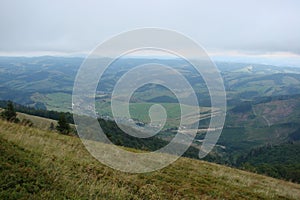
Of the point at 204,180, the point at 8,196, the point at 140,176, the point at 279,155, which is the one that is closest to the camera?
the point at 8,196

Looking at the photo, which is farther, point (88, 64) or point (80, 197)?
point (88, 64)

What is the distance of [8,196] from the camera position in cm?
912

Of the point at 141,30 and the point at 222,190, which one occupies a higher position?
the point at 141,30

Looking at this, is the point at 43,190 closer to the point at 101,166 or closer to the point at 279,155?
the point at 101,166

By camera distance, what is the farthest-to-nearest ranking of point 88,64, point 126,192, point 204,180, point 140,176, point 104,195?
point 88,64 < point 204,180 < point 140,176 < point 126,192 < point 104,195

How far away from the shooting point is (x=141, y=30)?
792 inches

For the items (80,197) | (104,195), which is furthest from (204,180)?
(80,197)

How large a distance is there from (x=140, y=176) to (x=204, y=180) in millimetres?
4667

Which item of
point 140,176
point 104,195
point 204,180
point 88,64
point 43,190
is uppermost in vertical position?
point 88,64

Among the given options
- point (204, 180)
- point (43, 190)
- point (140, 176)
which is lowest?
point (204, 180)

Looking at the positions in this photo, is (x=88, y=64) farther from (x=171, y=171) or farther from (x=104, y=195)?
(x=104, y=195)

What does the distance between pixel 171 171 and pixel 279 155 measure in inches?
7348

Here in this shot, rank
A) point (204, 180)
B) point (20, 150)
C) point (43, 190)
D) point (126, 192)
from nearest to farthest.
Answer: point (43, 190), point (126, 192), point (20, 150), point (204, 180)

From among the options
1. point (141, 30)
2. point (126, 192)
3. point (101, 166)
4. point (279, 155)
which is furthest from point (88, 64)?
point (279, 155)
